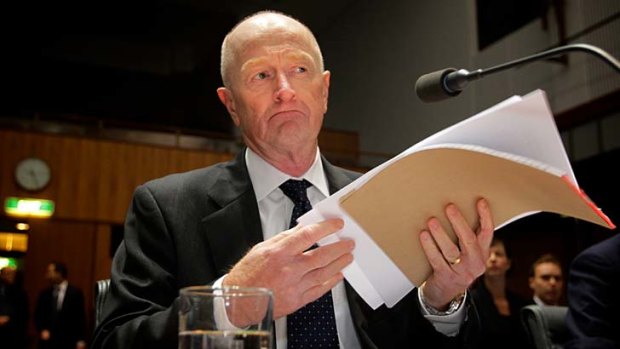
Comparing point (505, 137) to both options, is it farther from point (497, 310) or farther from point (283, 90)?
point (497, 310)

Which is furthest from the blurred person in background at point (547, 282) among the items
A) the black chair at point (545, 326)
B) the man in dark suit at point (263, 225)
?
the man in dark suit at point (263, 225)

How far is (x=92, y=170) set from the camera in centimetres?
1073

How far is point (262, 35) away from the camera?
75.7 inches

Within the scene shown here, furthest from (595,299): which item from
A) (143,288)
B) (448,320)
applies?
(143,288)

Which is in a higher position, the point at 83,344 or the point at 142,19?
the point at 142,19

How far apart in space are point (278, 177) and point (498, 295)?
446cm

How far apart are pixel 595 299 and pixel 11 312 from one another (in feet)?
23.7

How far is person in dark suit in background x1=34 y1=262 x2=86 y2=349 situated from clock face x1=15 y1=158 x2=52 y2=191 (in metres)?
1.73

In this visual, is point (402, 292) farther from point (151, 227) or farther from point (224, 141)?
point (224, 141)

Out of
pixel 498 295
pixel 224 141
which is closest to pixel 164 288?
pixel 498 295

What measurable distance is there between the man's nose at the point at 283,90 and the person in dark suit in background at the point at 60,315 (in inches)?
303

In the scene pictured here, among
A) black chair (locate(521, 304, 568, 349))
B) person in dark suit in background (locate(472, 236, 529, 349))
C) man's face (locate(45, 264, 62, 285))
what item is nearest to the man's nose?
black chair (locate(521, 304, 568, 349))

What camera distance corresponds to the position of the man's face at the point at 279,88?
189 centimetres

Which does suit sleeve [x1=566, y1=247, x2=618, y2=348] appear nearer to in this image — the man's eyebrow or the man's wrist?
the man's wrist
